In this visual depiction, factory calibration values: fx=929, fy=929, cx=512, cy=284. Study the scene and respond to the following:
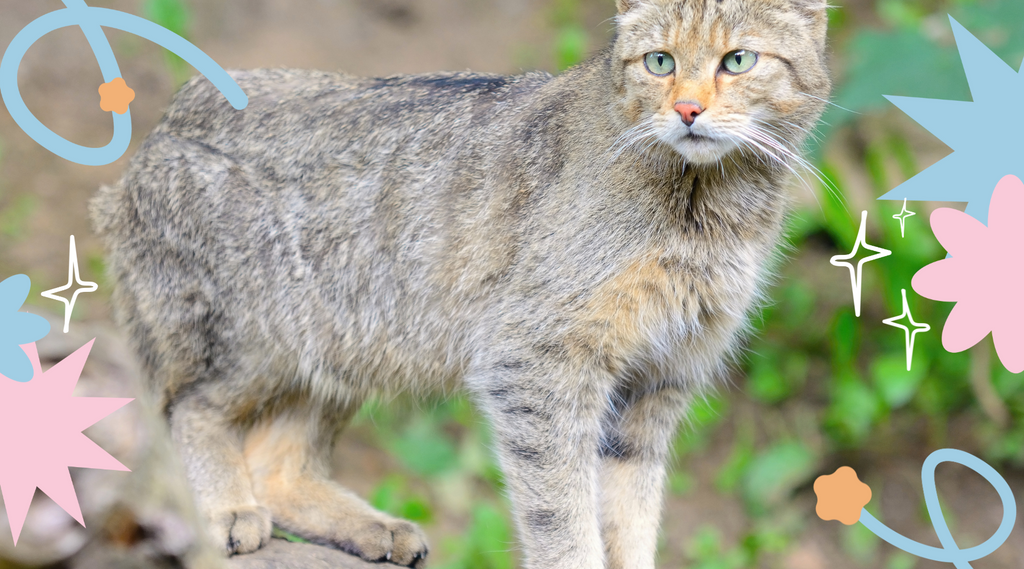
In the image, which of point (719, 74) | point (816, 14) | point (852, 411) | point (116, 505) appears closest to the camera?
point (116, 505)

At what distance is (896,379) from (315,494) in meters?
3.65

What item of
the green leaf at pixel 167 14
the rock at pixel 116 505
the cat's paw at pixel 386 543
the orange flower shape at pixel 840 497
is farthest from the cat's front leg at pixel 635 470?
the green leaf at pixel 167 14

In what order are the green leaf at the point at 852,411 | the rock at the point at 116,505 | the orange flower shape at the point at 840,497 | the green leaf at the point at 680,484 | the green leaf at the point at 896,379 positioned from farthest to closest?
1. the green leaf at the point at 680,484
2. the green leaf at the point at 852,411
3. the green leaf at the point at 896,379
4. the orange flower shape at the point at 840,497
5. the rock at the point at 116,505

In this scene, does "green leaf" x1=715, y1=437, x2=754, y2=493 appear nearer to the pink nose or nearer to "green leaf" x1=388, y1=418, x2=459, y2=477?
"green leaf" x1=388, y1=418, x2=459, y2=477

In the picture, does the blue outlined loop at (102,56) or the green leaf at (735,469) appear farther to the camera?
the green leaf at (735,469)

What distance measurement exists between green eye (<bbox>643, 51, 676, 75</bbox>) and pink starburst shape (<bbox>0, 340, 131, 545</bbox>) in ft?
5.57

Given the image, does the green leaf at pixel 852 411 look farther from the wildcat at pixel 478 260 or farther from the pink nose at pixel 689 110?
the pink nose at pixel 689 110

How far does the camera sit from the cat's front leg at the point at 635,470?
129 inches

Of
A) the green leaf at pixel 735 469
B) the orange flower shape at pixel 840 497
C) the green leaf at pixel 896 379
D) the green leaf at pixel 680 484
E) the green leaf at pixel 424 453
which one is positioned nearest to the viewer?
the orange flower shape at pixel 840 497

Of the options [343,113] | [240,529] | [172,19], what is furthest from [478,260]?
[172,19]

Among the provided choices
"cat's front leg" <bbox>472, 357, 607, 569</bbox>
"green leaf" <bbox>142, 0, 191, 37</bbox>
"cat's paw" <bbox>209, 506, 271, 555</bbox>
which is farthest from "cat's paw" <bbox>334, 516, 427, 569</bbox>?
"green leaf" <bbox>142, 0, 191, 37</bbox>

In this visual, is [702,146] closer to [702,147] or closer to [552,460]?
[702,147]

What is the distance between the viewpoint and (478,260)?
320cm

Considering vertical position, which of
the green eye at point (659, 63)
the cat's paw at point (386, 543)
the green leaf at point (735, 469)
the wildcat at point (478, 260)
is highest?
the green eye at point (659, 63)
